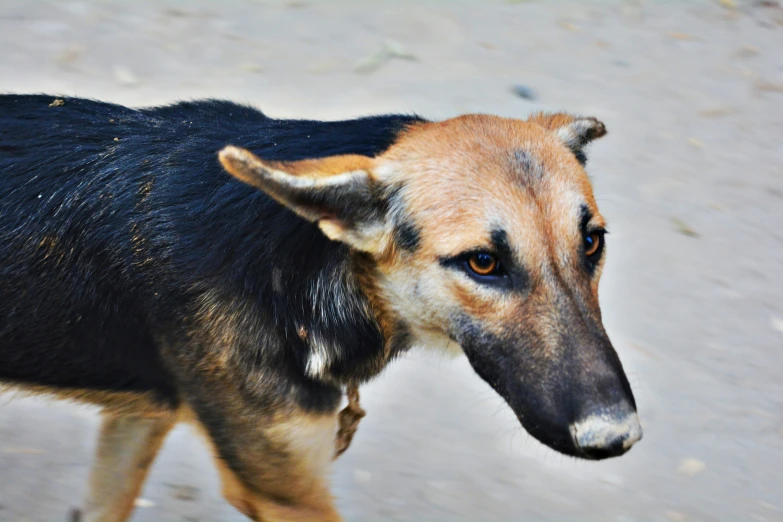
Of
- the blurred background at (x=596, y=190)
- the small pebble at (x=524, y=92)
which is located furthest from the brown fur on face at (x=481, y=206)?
the small pebble at (x=524, y=92)

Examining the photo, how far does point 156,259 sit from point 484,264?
1.24 meters

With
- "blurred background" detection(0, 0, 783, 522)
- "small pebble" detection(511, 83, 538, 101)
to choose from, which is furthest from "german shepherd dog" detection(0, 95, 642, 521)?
"small pebble" detection(511, 83, 538, 101)

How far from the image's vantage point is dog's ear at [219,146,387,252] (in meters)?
3.14

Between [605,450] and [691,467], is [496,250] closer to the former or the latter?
[605,450]

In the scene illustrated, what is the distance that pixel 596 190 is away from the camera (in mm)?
6949

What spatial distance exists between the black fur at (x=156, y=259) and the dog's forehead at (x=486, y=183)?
259 mm

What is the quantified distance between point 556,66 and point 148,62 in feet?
10.6

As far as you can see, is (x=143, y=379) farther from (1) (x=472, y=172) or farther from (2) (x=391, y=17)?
(2) (x=391, y=17)

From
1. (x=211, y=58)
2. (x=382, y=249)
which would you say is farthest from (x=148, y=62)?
(x=382, y=249)

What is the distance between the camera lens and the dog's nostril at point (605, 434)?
310 centimetres

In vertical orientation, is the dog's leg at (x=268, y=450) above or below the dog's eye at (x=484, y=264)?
below

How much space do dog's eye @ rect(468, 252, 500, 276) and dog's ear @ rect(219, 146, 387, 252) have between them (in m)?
0.36

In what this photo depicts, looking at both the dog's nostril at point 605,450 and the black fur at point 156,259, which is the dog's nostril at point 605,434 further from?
the black fur at point 156,259

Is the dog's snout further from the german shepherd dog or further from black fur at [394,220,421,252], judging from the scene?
black fur at [394,220,421,252]
